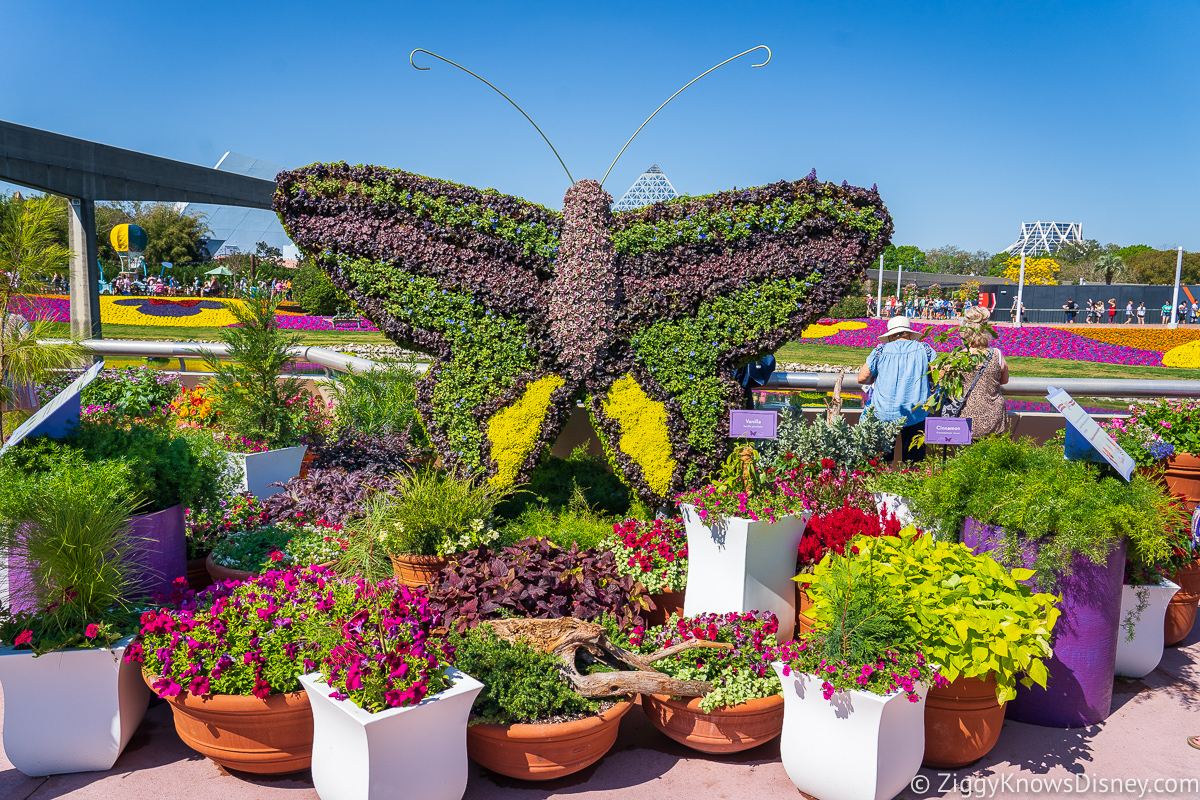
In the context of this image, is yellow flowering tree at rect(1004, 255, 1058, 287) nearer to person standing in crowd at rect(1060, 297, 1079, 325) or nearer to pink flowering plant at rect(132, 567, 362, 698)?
person standing in crowd at rect(1060, 297, 1079, 325)

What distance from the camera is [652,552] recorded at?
4340 millimetres

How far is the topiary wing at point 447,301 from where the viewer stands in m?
4.97

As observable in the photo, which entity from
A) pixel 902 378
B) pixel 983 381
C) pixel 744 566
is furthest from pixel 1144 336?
pixel 744 566

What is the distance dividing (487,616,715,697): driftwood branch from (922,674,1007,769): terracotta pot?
0.89 m

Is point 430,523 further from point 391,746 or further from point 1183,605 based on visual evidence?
point 1183,605

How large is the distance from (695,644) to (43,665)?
2624 mm

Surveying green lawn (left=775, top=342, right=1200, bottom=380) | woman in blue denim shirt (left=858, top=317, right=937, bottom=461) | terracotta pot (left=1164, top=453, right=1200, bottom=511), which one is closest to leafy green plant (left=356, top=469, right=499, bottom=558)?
woman in blue denim shirt (left=858, top=317, right=937, bottom=461)

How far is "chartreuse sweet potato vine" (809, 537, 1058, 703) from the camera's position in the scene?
2861 millimetres

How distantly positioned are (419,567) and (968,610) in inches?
104

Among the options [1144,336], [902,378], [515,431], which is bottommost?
[515,431]

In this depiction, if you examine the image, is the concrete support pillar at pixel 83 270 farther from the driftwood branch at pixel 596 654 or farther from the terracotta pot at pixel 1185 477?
the terracotta pot at pixel 1185 477

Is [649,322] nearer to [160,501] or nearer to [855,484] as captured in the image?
[855,484]

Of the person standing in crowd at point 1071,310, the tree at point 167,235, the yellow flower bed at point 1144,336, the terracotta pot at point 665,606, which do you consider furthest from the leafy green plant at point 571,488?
the tree at point 167,235

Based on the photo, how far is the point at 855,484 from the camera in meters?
4.57
